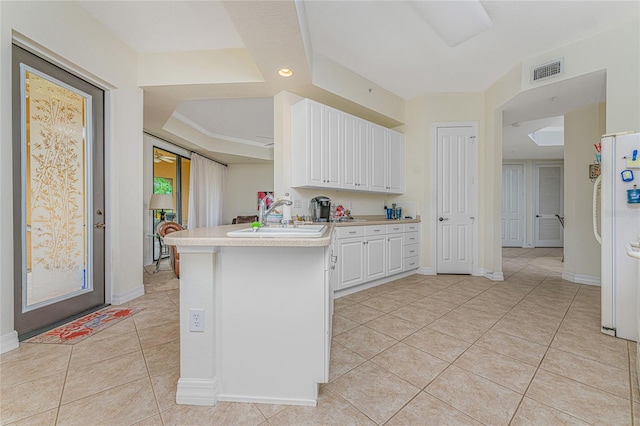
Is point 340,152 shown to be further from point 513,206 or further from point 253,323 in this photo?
point 513,206

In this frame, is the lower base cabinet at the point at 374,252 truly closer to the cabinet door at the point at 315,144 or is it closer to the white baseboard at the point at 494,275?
the cabinet door at the point at 315,144

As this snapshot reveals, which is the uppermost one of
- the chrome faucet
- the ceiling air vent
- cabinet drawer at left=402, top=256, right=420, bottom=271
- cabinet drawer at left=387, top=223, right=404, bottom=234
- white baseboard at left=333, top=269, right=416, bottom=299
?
the ceiling air vent

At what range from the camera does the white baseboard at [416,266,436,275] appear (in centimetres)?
425

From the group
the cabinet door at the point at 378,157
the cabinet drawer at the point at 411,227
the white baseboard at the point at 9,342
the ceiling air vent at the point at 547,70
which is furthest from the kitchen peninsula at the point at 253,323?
the ceiling air vent at the point at 547,70

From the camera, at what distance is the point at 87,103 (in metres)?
2.69

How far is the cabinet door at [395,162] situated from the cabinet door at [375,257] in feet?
3.39

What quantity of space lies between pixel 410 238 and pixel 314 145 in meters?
2.07

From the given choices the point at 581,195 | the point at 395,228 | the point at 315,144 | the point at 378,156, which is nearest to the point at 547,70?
the point at 581,195

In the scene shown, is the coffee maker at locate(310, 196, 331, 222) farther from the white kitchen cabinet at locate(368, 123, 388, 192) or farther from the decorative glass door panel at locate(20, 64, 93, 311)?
the decorative glass door panel at locate(20, 64, 93, 311)

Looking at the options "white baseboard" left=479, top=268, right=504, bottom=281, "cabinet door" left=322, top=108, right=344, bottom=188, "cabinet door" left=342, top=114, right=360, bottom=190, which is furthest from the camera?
"white baseboard" left=479, top=268, right=504, bottom=281

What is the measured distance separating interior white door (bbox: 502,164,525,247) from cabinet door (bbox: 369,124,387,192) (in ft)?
18.0

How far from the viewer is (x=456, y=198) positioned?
426 cm

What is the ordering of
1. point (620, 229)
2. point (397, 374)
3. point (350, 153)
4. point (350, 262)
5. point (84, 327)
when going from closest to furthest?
point (397, 374)
point (620, 229)
point (84, 327)
point (350, 262)
point (350, 153)

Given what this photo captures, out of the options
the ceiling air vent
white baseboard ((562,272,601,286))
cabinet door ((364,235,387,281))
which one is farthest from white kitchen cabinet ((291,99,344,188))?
white baseboard ((562,272,601,286))
